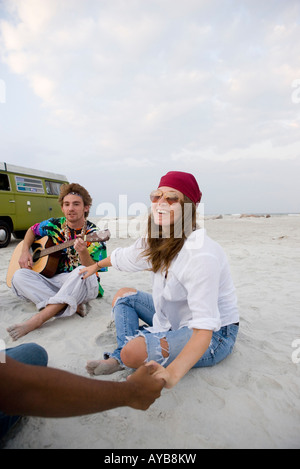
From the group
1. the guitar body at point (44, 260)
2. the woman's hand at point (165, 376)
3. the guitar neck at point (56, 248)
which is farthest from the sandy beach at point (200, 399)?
the guitar neck at point (56, 248)

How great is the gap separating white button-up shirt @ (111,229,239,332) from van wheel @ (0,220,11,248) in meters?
6.98

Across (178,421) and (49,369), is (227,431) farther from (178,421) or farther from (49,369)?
(49,369)

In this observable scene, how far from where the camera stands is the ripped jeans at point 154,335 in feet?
5.62

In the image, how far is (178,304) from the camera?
1834mm

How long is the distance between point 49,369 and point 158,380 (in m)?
0.53

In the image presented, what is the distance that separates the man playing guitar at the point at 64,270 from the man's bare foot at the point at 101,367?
3.28 feet

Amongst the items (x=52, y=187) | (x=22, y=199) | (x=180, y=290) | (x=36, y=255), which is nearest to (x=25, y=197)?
(x=22, y=199)

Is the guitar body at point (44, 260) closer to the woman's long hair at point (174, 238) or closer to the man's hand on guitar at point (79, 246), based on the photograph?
the man's hand on guitar at point (79, 246)

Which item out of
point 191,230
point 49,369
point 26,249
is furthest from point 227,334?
point 26,249

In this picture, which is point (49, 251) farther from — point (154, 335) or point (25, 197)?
point (25, 197)

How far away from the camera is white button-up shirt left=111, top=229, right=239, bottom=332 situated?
4.81ft

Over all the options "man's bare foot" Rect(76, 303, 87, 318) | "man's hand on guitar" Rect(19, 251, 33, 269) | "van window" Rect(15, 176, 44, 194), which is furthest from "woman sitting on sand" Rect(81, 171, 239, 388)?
"van window" Rect(15, 176, 44, 194)

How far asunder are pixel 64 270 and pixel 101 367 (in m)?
1.77

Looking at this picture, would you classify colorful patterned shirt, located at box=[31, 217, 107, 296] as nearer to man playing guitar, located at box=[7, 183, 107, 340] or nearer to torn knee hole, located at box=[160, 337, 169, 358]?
man playing guitar, located at box=[7, 183, 107, 340]
